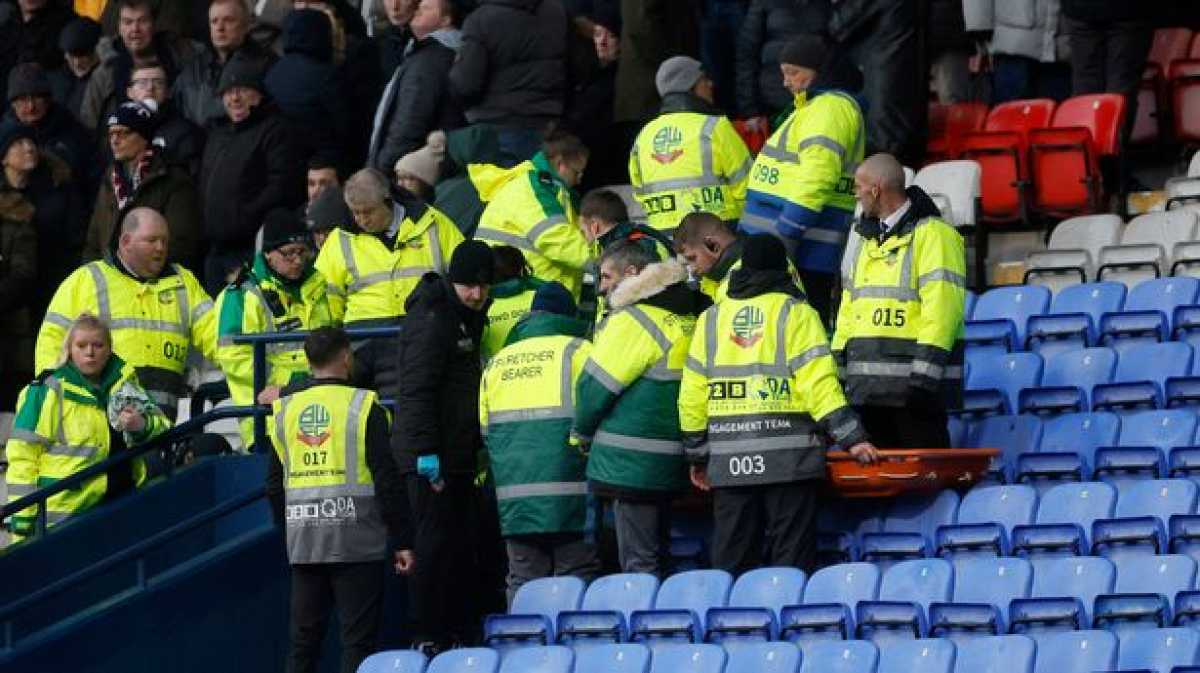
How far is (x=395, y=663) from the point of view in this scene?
12773 millimetres

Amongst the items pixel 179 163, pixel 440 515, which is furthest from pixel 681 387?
pixel 179 163

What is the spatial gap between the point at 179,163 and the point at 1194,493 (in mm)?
7069

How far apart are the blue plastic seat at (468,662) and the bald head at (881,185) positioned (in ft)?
8.95

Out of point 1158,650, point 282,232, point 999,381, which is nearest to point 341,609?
point 282,232

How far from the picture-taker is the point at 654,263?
13617mm

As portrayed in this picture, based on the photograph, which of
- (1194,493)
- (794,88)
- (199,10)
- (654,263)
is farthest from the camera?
(199,10)

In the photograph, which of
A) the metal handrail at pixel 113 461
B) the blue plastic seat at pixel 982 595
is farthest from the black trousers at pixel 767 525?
the metal handrail at pixel 113 461

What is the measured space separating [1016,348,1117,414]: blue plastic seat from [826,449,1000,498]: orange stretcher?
3.11ft

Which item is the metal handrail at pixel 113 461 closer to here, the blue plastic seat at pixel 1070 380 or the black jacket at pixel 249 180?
the black jacket at pixel 249 180

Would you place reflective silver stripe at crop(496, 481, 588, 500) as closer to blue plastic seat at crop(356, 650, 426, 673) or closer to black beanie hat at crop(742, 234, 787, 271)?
blue plastic seat at crop(356, 650, 426, 673)

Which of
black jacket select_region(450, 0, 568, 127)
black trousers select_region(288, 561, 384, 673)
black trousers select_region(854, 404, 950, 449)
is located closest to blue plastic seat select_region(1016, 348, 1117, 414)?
black trousers select_region(854, 404, 950, 449)

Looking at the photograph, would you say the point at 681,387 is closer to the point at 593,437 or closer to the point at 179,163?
the point at 593,437

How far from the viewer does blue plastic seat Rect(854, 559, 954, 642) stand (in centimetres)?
1209

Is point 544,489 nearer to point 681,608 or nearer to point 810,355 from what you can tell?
point 681,608
